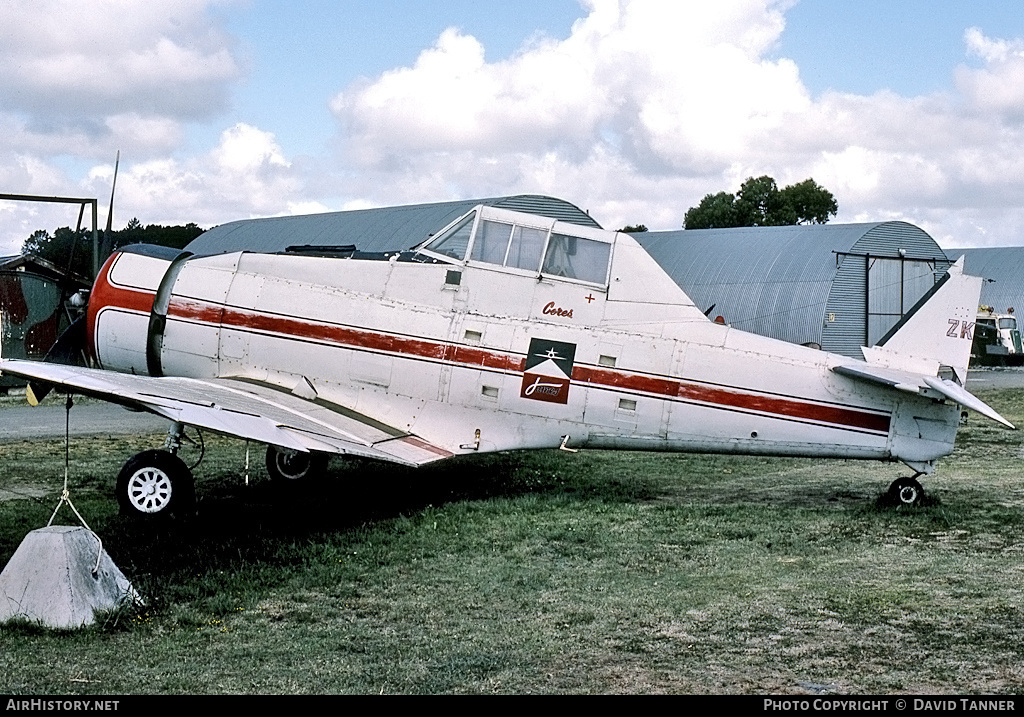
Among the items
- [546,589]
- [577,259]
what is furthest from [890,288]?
[546,589]

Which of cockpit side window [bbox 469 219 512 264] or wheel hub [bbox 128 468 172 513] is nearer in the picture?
wheel hub [bbox 128 468 172 513]

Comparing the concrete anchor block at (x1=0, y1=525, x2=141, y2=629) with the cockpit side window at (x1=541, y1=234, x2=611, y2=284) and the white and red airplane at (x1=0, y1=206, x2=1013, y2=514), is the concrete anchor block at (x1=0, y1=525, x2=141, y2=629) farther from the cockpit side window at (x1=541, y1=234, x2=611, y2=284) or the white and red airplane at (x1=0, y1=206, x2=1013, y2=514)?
the cockpit side window at (x1=541, y1=234, x2=611, y2=284)

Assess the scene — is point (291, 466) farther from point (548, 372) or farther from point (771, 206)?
point (771, 206)

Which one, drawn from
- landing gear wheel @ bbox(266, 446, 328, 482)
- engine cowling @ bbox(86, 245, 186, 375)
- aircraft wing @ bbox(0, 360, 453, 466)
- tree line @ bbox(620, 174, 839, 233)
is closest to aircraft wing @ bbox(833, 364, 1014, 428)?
aircraft wing @ bbox(0, 360, 453, 466)

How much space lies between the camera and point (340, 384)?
34.2ft

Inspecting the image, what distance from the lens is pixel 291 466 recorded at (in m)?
11.7

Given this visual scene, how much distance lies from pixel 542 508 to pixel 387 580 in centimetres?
288

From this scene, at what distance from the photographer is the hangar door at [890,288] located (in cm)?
3127

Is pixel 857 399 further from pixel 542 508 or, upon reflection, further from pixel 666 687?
pixel 666 687

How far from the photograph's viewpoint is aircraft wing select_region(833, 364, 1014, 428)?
30.8 ft

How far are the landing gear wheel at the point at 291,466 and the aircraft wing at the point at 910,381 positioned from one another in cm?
578

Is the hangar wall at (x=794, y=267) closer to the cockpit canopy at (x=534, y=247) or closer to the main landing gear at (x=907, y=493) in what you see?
the cockpit canopy at (x=534, y=247)

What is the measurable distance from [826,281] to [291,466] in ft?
73.7

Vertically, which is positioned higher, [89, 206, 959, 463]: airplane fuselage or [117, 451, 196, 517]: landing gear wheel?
[89, 206, 959, 463]: airplane fuselage
